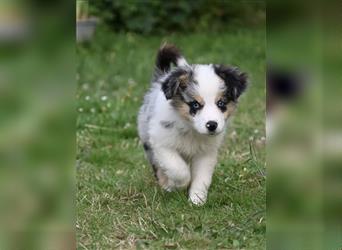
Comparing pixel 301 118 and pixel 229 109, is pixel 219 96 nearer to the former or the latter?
pixel 229 109

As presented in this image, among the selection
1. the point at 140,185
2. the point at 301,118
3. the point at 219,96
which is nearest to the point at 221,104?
the point at 219,96

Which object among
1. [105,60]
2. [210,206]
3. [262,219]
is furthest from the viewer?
[105,60]

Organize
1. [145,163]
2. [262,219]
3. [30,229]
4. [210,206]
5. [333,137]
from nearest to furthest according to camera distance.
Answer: [30,229] → [333,137] → [262,219] → [210,206] → [145,163]

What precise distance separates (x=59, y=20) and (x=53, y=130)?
0.32 metres

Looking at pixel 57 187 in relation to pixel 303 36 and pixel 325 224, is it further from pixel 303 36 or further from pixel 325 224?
pixel 325 224

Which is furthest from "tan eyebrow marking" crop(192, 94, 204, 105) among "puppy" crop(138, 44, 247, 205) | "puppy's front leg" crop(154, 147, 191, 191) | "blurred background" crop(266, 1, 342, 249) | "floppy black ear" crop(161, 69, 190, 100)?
"blurred background" crop(266, 1, 342, 249)

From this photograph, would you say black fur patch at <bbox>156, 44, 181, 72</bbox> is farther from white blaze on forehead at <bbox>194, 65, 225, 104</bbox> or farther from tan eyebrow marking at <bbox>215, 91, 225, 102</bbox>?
tan eyebrow marking at <bbox>215, 91, 225, 102</bbox>

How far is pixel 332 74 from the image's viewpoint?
102 inches

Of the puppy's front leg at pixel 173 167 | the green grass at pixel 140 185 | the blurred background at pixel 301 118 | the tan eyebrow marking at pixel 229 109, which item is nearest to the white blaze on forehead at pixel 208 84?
the tan eyebrow marking at pixel 229 109

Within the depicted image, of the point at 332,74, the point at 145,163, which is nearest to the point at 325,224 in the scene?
the point at 332,74

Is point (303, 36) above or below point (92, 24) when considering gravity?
above

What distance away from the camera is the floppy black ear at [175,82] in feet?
15.1

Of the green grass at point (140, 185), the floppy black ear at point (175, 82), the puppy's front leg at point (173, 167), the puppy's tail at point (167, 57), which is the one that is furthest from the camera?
the puppy's tail at point (167, 57)

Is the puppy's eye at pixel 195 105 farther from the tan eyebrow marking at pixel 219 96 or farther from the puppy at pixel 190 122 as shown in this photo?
the tan eyebrow marking at pixel 219 96
